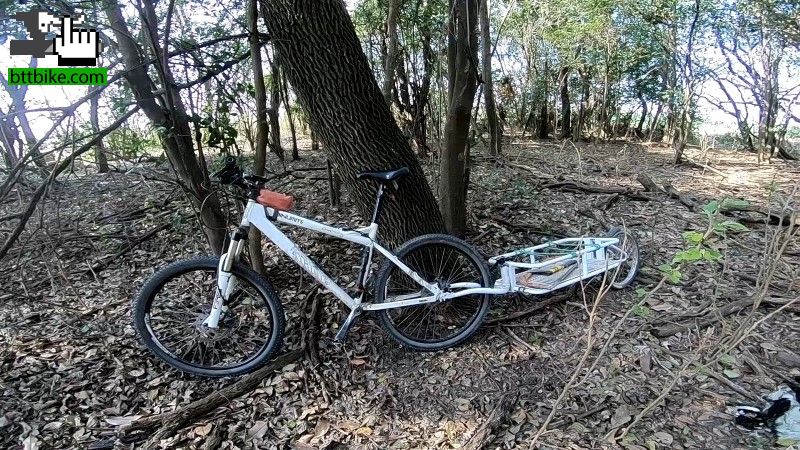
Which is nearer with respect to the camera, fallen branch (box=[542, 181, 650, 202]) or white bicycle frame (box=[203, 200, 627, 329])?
white bicycle frame (box=[203, 200, 627, 329])

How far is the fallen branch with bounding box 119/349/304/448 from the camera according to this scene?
2.05 m

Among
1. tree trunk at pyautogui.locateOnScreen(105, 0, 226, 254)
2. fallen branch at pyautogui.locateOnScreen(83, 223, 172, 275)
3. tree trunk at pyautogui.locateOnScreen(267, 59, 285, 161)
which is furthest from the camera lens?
tree trunk at pyautogui.locateOnScreen(267, 59, 285, 161)

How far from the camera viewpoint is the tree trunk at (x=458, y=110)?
114 inches

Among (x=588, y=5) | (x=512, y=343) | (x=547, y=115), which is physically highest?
(x=588, y=5)

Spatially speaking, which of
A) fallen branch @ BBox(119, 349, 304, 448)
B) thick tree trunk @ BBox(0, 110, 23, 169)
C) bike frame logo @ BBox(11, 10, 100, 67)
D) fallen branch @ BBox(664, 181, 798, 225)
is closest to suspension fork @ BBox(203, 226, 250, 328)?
fallen branch @ BBox(119, 349, 304, 448)

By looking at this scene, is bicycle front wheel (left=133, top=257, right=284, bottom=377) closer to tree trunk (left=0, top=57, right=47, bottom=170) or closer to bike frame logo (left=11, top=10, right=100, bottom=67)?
tree trunk (left=0, top=57, right=47, bottom=170)

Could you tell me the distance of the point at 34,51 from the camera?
248cm

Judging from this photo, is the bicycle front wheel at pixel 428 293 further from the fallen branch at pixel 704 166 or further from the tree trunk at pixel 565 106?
the tree trunk at pixel 565 106

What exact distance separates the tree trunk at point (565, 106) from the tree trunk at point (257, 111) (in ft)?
22.6

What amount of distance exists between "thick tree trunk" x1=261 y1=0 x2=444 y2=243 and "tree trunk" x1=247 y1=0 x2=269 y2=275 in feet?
0.68

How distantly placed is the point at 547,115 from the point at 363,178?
6856 mm

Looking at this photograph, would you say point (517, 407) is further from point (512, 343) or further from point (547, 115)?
point (547, 115)

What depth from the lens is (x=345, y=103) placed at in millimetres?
2518

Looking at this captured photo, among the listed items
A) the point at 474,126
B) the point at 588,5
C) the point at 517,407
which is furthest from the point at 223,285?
the point at 588,5
